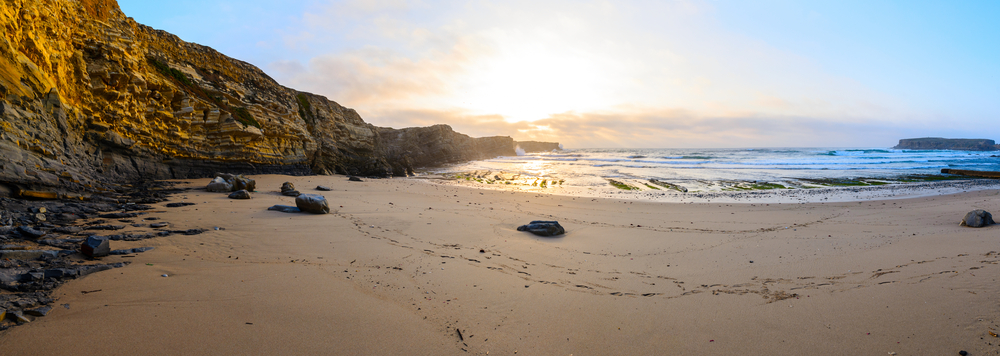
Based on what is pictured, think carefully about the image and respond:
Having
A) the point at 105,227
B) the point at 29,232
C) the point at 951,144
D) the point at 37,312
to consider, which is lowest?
the point at 37,312

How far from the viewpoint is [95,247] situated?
A: 13.1 ft

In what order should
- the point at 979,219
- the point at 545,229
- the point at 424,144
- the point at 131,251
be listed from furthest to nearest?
1. the point at 424,144
2. the point at 979,219
3. the point at 545,229
4. the point at 131,251

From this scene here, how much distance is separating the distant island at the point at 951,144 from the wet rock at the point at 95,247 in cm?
13133

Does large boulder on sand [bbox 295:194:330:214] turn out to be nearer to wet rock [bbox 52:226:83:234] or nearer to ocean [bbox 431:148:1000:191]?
wet rock [bbox 52:226:83:234]

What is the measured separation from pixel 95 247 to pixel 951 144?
144 metres

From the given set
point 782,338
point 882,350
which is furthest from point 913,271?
point 782,338

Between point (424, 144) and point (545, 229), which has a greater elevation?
point (424, 144)

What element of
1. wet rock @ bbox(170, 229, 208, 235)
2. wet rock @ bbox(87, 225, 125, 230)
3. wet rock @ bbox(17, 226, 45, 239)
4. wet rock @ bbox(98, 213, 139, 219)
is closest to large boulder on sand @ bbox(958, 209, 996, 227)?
wet rock @ bbox(170, 229, 208, 235)

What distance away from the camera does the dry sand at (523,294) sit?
2771 millimetres

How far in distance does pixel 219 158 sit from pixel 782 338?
19.1 m

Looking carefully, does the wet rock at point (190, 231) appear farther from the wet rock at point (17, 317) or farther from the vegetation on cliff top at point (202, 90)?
the vegetation on cliff top at point (202, 90)

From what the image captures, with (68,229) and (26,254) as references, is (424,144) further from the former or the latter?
(26,254)

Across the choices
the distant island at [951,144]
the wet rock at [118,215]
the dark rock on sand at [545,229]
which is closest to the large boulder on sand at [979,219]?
the dark rock on sand at [545,229]

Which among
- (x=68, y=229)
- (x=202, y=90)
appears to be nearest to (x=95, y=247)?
(x=68, y=229)
